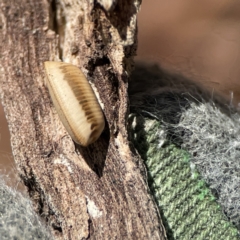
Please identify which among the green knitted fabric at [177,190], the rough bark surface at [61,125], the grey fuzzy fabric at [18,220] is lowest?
the grey fuzzy fabric at [18,220]

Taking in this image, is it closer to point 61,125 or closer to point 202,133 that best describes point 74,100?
point 61,125

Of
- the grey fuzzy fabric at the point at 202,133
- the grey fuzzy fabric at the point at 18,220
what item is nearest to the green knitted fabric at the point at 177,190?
the grey fuzzy fabric at the point at 202,133

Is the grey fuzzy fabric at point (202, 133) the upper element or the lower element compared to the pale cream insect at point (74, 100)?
lower

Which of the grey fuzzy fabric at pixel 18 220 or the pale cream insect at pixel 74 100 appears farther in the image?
the grey fuzzy fabric at pixel 18 220

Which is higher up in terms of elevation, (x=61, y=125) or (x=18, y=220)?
(x=61, y=125)

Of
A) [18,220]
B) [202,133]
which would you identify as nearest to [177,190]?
[202,133]

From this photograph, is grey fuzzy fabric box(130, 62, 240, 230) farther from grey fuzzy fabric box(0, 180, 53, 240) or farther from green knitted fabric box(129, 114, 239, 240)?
grey fuzzy fabric box(0, 180, 53, 240)

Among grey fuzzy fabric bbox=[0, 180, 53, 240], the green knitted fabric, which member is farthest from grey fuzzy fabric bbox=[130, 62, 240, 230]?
grey fuzzy fabric bbox=[0, 180, 53, 240]

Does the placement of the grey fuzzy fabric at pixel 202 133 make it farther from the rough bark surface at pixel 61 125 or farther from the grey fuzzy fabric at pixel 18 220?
the grey fuzzy fabric at pixel 18 220
